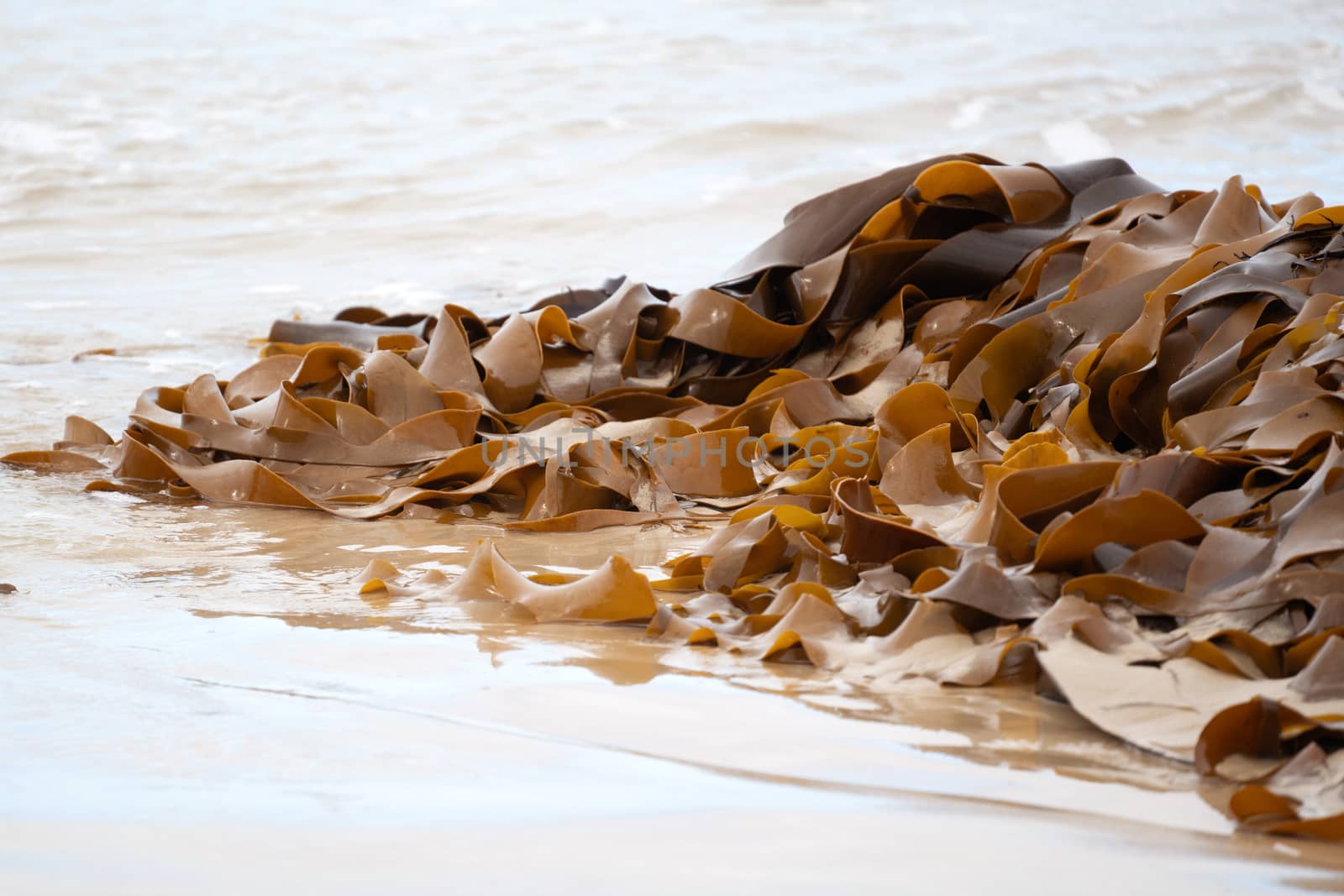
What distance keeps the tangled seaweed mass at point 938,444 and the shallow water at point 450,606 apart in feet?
0.29

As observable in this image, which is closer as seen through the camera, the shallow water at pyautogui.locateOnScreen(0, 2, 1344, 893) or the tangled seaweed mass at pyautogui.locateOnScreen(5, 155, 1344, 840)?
the shallow water at pyautogui.locateOnScreen(0, 2, 1344, 893)

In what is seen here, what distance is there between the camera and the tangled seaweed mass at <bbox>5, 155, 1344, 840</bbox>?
49.3 inches

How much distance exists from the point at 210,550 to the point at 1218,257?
5.77 ft

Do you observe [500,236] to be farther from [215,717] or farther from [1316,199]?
[215,717]

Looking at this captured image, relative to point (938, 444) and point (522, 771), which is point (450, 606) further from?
point (938, 444)

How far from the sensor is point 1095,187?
110 inches

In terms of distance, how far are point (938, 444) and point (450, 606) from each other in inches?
30.9

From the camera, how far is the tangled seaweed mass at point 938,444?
125cm

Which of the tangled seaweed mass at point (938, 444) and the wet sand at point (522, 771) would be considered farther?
the tangled seaweed mass at point (938, 444)

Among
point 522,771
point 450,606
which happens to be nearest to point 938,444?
point 450,606

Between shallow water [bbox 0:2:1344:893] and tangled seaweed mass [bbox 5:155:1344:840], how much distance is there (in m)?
0.09

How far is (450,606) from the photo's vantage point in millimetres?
1575

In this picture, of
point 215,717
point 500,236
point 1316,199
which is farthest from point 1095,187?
point 500,236

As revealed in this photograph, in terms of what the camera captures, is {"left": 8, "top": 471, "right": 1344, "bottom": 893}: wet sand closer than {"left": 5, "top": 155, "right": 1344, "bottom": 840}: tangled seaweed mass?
Yes
